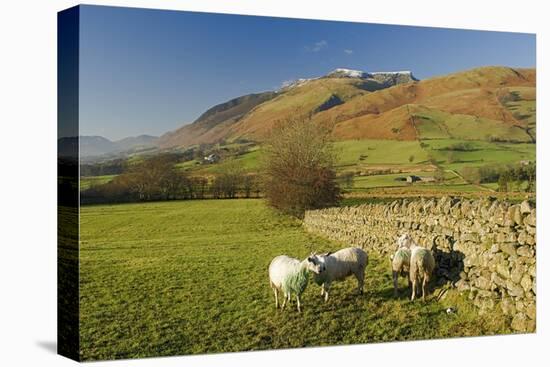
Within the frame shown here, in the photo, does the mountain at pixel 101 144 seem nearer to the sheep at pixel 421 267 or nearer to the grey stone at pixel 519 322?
the sheep at pixel 421 267

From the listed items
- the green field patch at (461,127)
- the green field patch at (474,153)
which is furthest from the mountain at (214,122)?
the green field patch at (474,153)

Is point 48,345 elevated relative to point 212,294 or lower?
lower

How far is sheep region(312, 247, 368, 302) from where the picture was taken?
535 inches

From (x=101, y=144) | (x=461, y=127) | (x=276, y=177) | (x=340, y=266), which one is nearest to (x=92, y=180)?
(x=101, y=144)

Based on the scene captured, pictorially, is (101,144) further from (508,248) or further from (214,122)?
(508,248)

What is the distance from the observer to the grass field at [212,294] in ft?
40.2

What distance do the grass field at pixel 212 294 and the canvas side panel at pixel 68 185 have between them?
0.21m

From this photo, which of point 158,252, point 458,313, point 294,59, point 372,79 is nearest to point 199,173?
point 158,252

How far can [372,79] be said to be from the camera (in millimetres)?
14469

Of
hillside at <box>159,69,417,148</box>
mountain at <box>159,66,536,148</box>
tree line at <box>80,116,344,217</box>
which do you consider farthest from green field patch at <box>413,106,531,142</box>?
tree line at <box>80,116,344,217</box>

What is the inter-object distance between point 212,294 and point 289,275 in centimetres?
127

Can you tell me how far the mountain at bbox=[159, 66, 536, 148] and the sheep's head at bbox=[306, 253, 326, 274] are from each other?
2147 millimetres

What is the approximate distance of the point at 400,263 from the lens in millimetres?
14234

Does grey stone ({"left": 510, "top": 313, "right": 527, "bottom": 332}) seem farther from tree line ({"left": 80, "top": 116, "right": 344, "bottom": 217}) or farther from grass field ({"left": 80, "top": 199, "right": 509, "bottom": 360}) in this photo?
tree line ({"left": 80, "top": 116, "right": 344, "bottom": 217})
